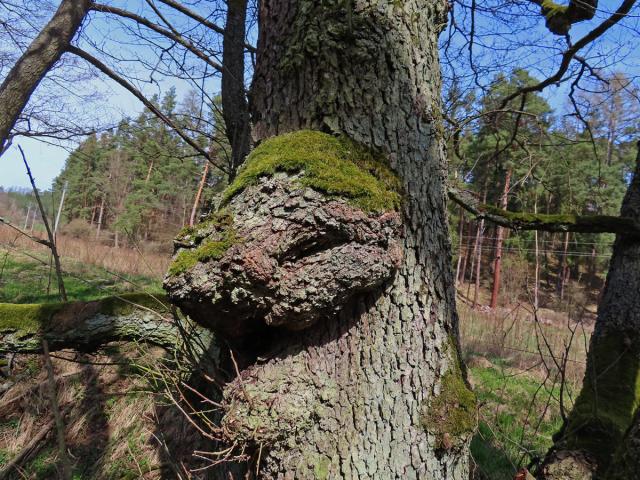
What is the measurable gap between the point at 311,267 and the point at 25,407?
449cm

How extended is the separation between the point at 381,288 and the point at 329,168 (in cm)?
50

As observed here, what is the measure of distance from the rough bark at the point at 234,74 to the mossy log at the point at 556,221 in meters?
2.06

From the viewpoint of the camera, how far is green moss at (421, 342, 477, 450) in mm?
1419

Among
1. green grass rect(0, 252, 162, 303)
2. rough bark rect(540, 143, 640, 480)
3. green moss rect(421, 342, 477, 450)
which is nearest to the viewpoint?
green moss rect(421, 342, 477, 450)

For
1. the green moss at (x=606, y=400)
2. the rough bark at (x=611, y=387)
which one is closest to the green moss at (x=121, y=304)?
the rough bark at (x=611, y=387)

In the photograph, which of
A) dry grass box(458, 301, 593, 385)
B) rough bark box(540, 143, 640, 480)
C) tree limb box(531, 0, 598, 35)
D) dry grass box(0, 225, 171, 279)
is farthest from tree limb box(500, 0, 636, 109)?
dry grass box(0, 225, 171, 279)

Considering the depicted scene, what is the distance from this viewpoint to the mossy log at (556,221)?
2627 mm

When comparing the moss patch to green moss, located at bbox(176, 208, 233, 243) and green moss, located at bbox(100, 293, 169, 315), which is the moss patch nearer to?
green moss, located at bbox(100, 293, 169, 315)

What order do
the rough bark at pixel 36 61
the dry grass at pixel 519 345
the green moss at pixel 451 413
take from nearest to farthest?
the green moss at pixel 451 413
the rough bark at pixel 36 61
the dry grass at pixel 519 345

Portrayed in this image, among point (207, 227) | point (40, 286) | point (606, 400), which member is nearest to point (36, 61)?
point (207, 227)

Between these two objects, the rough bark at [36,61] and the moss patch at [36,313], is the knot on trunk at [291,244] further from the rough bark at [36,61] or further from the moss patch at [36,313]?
the rough bark at [36,61]

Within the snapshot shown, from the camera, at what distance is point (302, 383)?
55.1 inches

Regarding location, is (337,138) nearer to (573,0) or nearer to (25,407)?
(573,0)

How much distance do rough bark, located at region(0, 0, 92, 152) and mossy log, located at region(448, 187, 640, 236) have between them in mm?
4686
